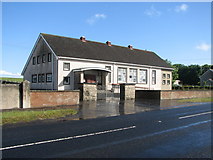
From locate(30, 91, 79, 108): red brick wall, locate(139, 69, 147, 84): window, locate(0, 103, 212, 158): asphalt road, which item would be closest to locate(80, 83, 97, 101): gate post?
locate(30, 91, 79, 108): red brick wall

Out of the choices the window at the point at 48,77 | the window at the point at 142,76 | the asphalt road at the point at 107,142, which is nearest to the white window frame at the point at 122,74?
the window at the point at 142,76

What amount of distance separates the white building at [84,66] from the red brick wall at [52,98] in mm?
7383

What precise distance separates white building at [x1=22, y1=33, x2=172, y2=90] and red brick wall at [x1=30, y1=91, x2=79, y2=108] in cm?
738

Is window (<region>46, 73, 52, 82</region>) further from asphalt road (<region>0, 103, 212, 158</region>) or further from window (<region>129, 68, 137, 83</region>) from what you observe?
asphalt road (<region>0, 103, 212, 158</region>)

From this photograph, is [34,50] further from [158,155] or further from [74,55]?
[158,155]

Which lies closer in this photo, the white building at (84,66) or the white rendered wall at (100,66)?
the white rendered wall at (100,66)

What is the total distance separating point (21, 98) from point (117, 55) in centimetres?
2298

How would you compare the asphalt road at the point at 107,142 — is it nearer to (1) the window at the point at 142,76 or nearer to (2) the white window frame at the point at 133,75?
(2) the white window frame at the point at 133,75

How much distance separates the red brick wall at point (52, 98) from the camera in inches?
585

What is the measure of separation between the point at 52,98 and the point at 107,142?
34.4 feet

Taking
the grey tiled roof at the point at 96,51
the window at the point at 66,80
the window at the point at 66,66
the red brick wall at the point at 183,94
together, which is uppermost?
the grey tiled roof at the point at 96,51

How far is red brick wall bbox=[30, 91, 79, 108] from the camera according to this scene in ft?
48.7

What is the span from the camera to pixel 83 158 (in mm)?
4863

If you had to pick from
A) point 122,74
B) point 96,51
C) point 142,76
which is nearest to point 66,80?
point 96,51
